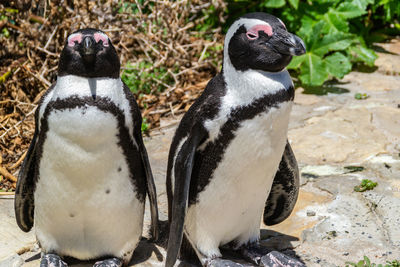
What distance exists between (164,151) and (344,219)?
148 centimetres

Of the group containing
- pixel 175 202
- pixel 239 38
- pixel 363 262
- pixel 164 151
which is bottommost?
pixel 164 151

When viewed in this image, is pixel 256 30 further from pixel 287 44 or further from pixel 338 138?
pixel 338 138

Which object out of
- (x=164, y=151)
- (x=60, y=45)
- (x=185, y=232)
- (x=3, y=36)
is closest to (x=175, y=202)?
(x=185, y=232)

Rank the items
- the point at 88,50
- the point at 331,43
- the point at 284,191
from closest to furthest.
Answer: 1. the point at 88,50
2. the point at 284,191
3. the point at 331,43

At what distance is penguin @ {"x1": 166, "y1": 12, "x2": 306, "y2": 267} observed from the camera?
2.17 meters

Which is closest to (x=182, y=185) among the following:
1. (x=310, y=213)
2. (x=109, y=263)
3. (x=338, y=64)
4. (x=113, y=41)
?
(x=109, y=263)

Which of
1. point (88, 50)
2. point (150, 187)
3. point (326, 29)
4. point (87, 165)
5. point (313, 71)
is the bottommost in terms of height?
point (313, 71)

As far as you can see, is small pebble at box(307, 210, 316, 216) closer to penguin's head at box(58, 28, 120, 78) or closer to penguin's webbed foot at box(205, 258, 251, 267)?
penguin's webbed foot at box(205, 258, 251, 267)

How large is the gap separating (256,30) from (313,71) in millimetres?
2922

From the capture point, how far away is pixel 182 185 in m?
2.26

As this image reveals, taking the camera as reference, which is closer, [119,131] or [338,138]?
[119,131]

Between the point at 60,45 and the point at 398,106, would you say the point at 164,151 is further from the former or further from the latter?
the point at 398,106

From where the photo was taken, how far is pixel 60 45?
15.2 ft

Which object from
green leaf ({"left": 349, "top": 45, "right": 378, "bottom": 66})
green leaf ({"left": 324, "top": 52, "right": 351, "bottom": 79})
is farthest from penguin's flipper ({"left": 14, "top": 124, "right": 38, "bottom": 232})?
green leaf ({"left": 349, "top": 45, "right": 378, "bottom": 66})
